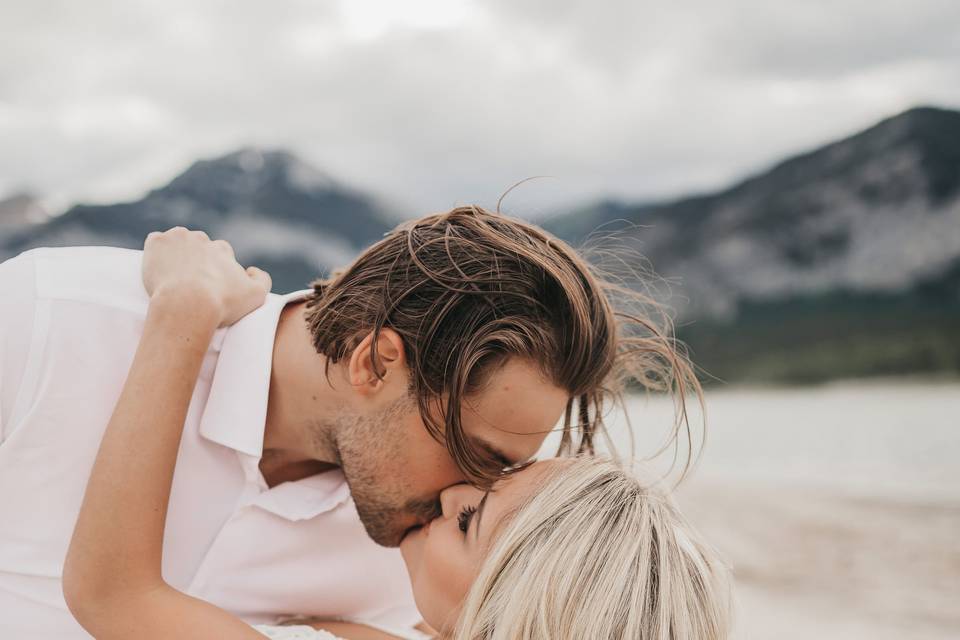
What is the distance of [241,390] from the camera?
2121mm

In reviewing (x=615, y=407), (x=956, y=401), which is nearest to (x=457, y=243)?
(x=615, y=407)

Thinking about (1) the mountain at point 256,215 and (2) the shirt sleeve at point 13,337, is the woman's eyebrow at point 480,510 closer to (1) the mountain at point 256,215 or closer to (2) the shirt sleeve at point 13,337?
(2) the shirt sleeve at point 13,337

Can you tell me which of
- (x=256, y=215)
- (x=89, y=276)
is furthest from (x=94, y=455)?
(x=256, y=215)

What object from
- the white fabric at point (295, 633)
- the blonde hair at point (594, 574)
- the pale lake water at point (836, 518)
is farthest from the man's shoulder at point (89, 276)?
Answer: the pale lake water at point (836, 518)

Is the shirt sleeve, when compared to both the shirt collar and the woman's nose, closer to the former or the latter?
the shirt collar

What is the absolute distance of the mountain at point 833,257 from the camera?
20234 millimetres

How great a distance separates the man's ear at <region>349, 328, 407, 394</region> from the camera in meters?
2.21

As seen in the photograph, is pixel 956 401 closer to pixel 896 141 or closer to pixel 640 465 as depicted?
pixel 896 141

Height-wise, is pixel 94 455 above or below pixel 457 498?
above

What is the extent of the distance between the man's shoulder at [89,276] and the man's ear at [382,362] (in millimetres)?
567

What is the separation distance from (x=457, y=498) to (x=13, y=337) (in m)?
1.13

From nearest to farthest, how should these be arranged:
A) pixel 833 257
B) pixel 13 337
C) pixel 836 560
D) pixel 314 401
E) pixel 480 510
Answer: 1. pixel 13 337
2. pixel 480 510
3. pixel 314 401
4. pixel 836 560
5. pixel 833 257

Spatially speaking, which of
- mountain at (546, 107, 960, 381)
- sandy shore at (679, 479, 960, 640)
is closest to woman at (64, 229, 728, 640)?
sandy shore at (679, 479, 960, 640)

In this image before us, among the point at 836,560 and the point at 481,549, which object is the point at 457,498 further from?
the point at 836,560
